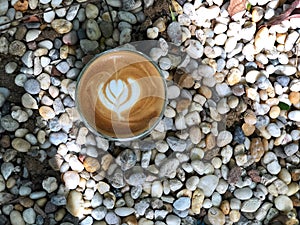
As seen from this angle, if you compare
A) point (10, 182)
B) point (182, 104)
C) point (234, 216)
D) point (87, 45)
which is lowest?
point (234, 216)

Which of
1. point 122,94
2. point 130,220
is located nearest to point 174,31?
point 122,94

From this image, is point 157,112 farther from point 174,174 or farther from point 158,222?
point 158,222

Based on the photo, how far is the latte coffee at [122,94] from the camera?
156cm

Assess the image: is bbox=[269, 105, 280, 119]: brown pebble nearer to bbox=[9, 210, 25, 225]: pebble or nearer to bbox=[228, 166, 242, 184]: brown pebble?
bbox=[228, 166, 242, 184]: brown pebble

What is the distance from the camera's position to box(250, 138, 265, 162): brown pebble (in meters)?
1.64

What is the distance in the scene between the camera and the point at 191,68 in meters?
1.66

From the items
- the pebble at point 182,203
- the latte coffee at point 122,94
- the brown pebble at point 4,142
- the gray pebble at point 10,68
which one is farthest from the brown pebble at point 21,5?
the pebble at point 182,203

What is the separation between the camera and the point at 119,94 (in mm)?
1572

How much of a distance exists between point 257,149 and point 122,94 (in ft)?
1.40

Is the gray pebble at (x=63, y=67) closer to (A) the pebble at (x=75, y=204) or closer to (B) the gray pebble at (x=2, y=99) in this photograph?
(B) the gray pebble at (x=2, y=99)

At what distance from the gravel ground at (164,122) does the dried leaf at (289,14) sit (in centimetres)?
2

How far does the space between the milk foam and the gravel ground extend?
98 mm

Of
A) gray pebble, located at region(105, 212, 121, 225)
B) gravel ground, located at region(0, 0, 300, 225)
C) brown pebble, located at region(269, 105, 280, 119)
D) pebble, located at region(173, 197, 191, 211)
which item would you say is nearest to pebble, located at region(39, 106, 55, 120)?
gravel ground, located at region(0, 0, 300, 225)

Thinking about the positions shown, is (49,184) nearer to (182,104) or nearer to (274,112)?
(182,104)
